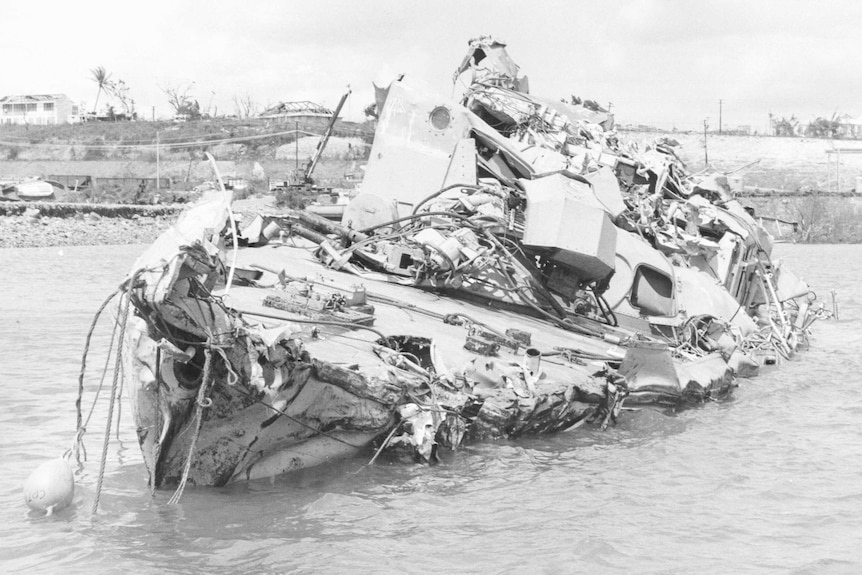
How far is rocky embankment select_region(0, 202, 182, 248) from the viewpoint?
37125 millimetres

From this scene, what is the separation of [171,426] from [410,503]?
1965 millimetres

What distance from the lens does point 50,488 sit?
7871 mm

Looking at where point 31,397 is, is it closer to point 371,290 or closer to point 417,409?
point 371,290

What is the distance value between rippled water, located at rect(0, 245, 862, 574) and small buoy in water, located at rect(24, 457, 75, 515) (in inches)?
3.9

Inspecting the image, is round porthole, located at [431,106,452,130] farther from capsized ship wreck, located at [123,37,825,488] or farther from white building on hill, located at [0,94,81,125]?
white building on hill, located at [0,94,81,125]

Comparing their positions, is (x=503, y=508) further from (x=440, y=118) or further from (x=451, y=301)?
(x=440, y=118)

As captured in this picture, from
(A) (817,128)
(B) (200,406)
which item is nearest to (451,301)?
(B) (200,406)

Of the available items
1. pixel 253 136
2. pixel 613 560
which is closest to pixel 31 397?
pixel 613 560

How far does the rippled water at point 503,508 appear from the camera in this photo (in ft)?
24.1

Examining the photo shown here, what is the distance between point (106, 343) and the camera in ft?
57.1

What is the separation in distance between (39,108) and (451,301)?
4229 inches

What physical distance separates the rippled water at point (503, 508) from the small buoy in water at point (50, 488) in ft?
0.33

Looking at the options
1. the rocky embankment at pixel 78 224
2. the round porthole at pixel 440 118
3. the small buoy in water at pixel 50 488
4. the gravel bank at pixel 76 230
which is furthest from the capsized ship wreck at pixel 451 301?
the rocky embankment at pixel 78 224

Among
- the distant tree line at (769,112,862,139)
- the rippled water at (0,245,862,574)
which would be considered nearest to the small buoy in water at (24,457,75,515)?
the rippled water at (0,245,862,574)
